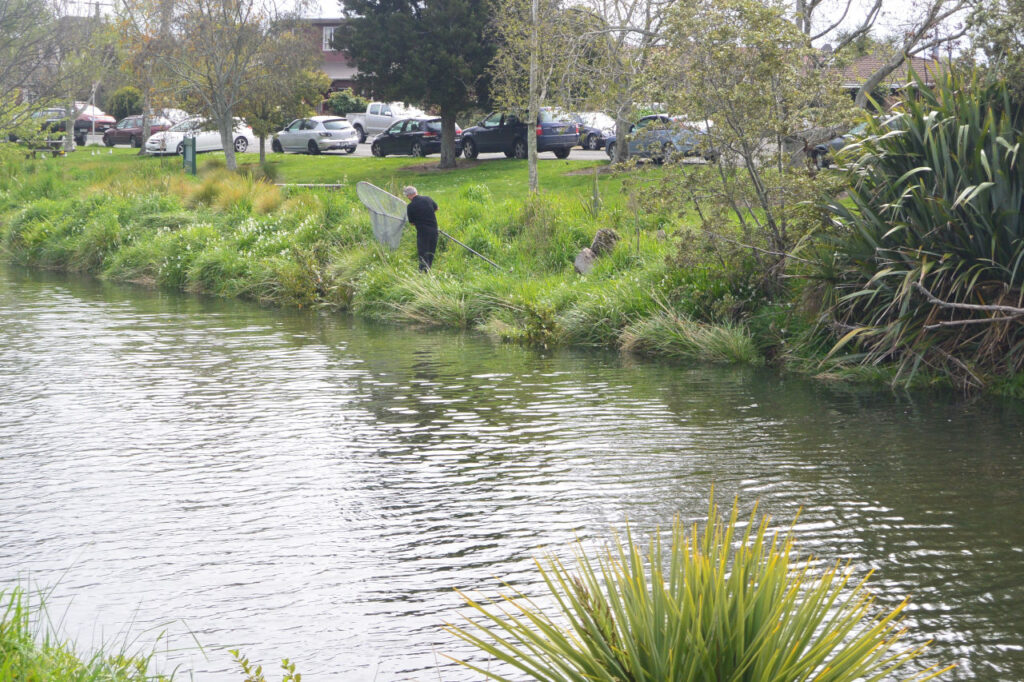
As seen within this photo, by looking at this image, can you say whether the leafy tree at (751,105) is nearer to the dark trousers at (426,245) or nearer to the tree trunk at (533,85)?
the dark trousers at (426,245)

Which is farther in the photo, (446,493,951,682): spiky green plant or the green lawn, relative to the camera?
the green lawn

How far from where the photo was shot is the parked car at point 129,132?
58875 mm

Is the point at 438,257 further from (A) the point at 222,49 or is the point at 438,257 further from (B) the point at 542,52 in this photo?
(A) the point at 222,49

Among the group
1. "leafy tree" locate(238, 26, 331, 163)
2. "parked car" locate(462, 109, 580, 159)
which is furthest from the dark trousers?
"leafy tree" locate(238, 26, 331, 163)

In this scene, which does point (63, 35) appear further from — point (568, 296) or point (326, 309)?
point (568, 296)

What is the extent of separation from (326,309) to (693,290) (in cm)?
784

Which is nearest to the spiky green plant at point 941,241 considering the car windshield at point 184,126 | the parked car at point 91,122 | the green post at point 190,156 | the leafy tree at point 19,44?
the green post at point 190,156

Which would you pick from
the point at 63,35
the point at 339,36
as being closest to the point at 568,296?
the point at 339,36

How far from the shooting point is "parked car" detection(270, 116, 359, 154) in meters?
48.2

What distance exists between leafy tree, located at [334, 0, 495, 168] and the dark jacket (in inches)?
644

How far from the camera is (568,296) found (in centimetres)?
1841

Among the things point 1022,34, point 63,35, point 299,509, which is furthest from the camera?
point 63,35

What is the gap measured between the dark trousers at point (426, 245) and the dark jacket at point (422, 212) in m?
0.12

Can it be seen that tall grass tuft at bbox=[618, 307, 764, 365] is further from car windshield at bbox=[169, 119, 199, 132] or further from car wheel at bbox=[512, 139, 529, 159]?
car windshield at bbox=[169, 119, 199, 132]
